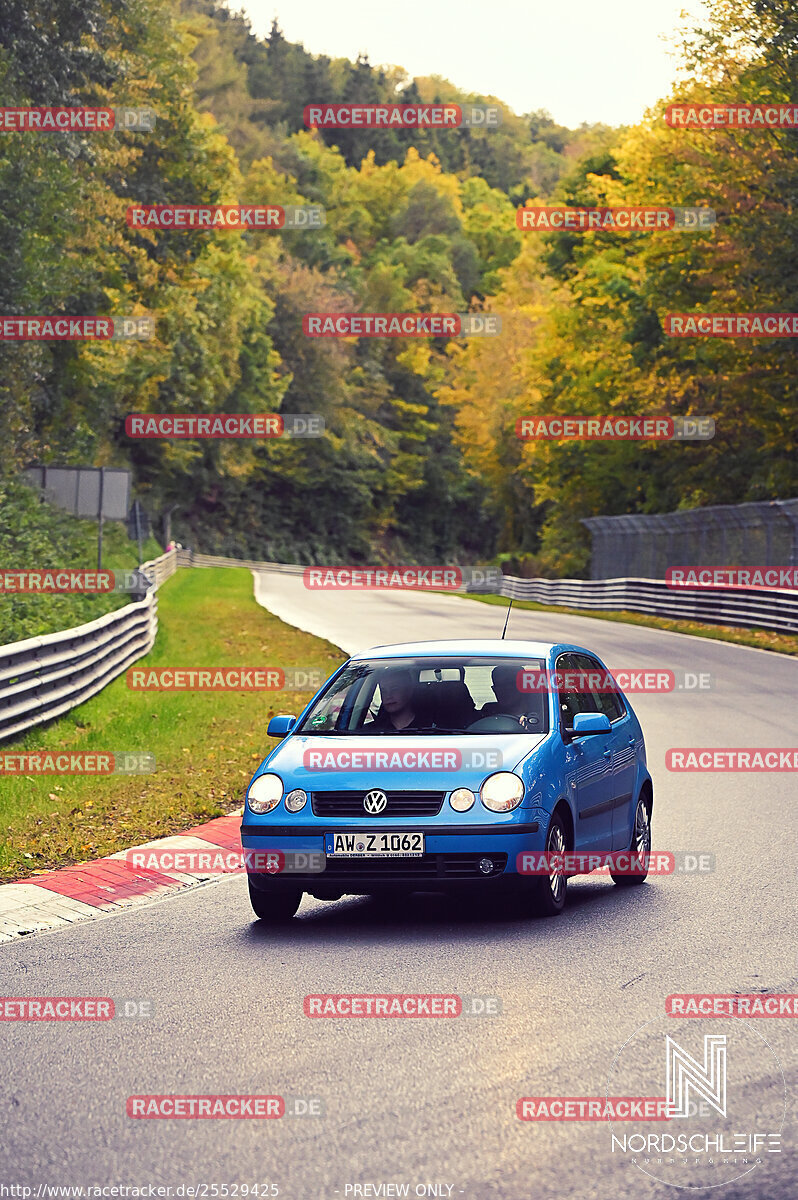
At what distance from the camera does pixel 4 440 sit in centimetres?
3869

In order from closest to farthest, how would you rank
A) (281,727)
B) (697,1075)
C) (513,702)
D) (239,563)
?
(697,1075)
(513,702)
(281,727)
(239,563)

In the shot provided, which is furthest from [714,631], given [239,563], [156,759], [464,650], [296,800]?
[239,563]

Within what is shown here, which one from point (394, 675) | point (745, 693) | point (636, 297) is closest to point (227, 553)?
point (636, 297)

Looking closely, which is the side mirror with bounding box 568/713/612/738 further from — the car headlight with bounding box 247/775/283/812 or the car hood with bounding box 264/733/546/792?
the car headlight with bounding box 247/775/283/812

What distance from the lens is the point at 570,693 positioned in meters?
9.77

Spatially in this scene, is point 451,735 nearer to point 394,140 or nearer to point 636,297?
point 636,297

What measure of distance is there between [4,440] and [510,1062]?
114 feet

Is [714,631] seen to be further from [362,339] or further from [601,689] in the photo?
[362,339]

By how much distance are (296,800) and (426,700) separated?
1238 millimetres

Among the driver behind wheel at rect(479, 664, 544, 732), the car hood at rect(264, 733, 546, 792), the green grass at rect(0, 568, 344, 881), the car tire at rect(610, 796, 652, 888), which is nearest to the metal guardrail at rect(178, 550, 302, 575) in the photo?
the green grass at rect(0, 568, 344, 881)

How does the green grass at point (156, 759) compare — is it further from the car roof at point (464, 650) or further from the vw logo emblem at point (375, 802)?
the vw logo emblem at point (375, 802)

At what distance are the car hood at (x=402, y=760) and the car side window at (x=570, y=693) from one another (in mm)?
640

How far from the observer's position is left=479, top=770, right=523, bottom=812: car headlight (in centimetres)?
826

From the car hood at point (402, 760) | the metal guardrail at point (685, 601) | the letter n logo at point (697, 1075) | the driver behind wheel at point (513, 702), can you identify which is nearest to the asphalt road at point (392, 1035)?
the letter n logo at point (697, 1075)
